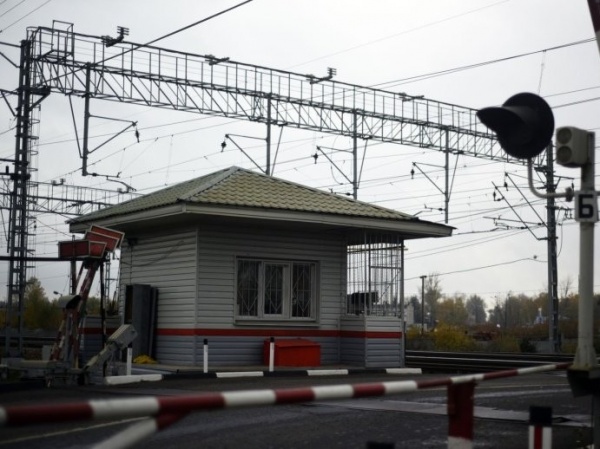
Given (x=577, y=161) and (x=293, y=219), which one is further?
(x=293, y=219)

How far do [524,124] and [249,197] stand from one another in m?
12.3

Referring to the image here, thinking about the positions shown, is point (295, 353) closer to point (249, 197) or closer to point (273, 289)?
point (273, 289)

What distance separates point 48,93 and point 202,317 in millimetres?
10262

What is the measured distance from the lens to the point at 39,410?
3.32 m

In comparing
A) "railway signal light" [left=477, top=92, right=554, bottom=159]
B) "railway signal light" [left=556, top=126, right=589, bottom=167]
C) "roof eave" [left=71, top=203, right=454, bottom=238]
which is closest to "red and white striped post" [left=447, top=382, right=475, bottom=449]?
"railway signal light" [left=477, top=92, right=554, bottom=159]

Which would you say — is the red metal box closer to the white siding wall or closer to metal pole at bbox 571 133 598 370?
the white siding wall

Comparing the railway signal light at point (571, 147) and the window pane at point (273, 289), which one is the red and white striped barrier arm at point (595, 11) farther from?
the window pane at point (273, 289)

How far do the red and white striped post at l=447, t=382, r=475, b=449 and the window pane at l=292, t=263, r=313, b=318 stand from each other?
15.0 meters

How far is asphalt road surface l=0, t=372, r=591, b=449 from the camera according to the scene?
8750 millimetres

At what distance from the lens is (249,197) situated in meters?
19.9

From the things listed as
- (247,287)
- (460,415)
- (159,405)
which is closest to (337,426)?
(460,415)

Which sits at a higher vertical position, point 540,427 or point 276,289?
point 276,289

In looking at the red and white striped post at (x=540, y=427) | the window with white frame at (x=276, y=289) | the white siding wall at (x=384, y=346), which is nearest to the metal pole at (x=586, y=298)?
the red and white striped post at (x=540, y=427)

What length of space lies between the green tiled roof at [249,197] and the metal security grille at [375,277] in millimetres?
895
